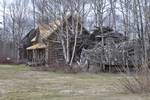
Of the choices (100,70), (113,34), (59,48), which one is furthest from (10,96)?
(59,48)

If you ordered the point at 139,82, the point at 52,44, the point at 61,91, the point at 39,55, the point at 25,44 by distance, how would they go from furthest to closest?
the point at 25,44 < the point at 39,55 < the point at 52,44 < the point at 61,91 < the point at 139,82

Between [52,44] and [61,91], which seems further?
[52,44]

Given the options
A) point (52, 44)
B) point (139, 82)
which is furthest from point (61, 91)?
point (52, 44)

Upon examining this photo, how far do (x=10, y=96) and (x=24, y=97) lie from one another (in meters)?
0.62

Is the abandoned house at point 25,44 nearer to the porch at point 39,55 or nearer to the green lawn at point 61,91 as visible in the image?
the porch at point 39,55

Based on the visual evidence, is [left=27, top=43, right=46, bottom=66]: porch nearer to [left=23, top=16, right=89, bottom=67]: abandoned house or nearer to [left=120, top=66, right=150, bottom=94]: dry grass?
[left=23, top=16, right=89, bottom=67]: abandoned house

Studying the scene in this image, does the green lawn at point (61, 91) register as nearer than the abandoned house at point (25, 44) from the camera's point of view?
Yes

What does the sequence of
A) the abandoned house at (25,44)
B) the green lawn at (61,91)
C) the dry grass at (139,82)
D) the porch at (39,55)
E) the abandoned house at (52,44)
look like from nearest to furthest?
the green lawn at (61,91)
the dry grass at (139,82)
the abandoned house at (52,44)
the porch at (39,55)
the abandoned house at (25,44)

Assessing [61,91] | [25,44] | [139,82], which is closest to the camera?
[139,82]

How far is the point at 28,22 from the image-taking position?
70.2 meters

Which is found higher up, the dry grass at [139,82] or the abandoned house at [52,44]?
the abandoned house at [52,44]

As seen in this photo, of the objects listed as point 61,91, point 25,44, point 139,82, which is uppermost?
point 25,44

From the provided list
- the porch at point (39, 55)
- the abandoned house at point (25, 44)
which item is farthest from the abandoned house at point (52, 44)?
the abandoned house at point (25, 44)

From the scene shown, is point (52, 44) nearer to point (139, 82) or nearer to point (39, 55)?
point (39, 55)
